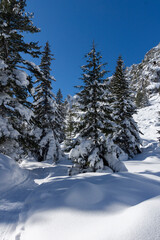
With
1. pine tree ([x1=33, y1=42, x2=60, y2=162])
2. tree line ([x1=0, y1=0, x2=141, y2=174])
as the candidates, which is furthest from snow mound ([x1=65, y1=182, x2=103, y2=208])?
pine tree ([x1=33, y1=42, x2=60, y2=162])

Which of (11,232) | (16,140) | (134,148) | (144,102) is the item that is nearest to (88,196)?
(11,232)

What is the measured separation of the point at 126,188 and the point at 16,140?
656cm

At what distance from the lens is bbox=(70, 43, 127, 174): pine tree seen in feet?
28.9

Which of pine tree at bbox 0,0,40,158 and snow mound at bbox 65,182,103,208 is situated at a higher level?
pine tree at bbox 0,0,40,158

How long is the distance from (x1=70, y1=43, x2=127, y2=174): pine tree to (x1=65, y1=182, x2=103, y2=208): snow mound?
477 centimetres

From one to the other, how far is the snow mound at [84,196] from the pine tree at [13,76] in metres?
4.76

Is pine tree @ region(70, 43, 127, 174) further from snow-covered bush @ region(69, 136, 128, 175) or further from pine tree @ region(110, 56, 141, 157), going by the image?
pine tree @ region(110, 56, 141, 157)

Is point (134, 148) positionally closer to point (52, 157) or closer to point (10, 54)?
point (52, 157)

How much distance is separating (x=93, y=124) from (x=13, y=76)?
579 cm

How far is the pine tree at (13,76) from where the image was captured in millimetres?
6812

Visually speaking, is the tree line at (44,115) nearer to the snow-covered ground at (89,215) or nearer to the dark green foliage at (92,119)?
the dark green foliage at (92,119)

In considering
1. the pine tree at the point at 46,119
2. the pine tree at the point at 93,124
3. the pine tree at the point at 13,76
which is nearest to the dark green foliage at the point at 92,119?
the pine tree at the point at 93,124

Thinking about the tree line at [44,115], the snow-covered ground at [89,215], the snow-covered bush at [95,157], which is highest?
the tree line at [44,115]

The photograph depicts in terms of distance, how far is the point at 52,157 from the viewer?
45.4 ft
